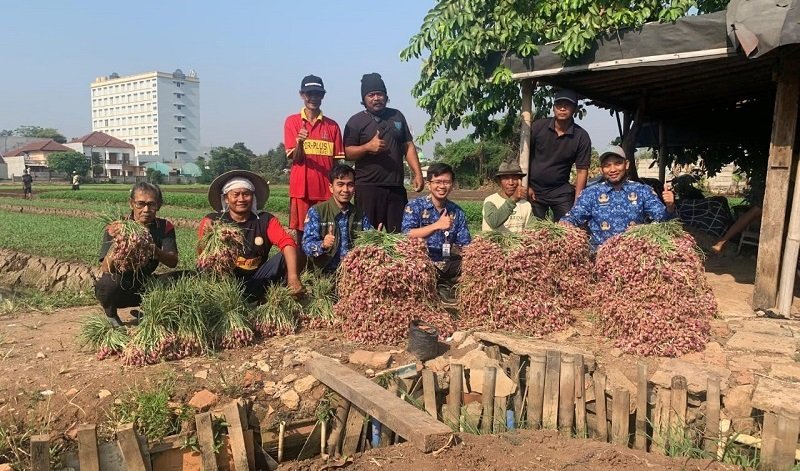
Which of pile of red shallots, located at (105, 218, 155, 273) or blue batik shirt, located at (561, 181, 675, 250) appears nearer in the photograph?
pile of red shallots, located at (105, 218, 155, 273)

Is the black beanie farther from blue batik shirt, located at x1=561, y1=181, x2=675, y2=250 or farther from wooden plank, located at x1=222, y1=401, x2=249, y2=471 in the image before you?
wooden plank, located at x1=222, y1=401, x2=249, y2=471

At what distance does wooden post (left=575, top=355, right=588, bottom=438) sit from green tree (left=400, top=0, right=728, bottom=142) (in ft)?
9.82

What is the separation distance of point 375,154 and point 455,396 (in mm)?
2523

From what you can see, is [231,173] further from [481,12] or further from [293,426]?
[481,12]

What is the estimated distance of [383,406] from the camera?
343 centimetres

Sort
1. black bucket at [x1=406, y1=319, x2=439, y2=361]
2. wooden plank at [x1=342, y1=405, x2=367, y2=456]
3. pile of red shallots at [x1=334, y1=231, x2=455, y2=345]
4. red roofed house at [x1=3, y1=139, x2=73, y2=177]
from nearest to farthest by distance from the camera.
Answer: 1. wooden plank at [x1=342, y1=405, x2=367, y2=456]
2. black bucket at [x1=406, y1=319, x2=439, y2=361]
3. pile of red shallots at [x1=334, y1=231, x2=455, y2=345]
4. red roofed house at [x1=3, y1=139, x2=73, y2=177]

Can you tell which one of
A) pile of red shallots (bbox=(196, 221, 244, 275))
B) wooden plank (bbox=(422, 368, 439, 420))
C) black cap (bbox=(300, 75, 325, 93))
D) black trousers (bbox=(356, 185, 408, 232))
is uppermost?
black cap (bbox=(300, 75, 325, 93))

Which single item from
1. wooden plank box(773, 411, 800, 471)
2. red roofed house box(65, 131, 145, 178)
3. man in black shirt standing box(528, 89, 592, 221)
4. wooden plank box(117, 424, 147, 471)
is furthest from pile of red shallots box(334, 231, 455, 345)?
red roofed house box(65, 131, 145, 178)

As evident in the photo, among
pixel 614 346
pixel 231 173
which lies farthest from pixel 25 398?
pixel 614 346

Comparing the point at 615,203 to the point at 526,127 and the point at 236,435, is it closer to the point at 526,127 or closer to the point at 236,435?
the point at 526,127

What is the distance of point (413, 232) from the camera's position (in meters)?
4.91

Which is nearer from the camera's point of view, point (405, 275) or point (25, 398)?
point (25, 398)

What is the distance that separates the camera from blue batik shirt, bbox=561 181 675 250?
4.98m

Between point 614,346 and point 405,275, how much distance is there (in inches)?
62.6
